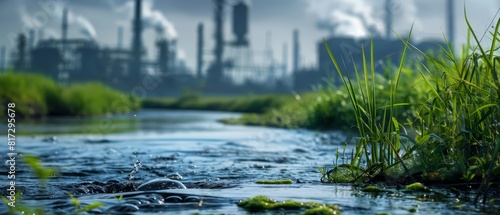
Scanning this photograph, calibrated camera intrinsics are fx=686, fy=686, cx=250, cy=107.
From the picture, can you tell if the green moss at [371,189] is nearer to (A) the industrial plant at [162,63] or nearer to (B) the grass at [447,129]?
(B) the grass at [447,129]

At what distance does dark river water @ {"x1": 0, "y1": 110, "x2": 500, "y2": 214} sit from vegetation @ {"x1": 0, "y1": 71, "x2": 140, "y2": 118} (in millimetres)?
8069

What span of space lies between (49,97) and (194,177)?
1700 cm

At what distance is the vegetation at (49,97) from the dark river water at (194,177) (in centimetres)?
807

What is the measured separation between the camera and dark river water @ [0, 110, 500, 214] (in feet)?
10.8

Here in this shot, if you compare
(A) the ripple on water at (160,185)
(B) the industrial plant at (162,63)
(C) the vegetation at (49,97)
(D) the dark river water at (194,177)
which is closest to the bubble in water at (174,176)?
(D) the dark river water at (194,177)

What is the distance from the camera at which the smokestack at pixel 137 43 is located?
219 ft

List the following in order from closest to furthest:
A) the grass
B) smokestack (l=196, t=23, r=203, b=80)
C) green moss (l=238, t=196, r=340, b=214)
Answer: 1. green moss (l=238, t=196, r=340, b=214)
2. the grass
3. smokestack (l=196, t=23, r=203, b=80)

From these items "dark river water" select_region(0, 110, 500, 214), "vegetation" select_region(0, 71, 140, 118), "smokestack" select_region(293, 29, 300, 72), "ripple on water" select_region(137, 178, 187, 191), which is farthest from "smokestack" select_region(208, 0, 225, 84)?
"ripple on water" select_region(137, 178, 187, 191)

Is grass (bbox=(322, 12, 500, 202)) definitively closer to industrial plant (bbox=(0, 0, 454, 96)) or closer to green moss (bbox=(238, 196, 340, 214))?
green moss (bbox=(238, 196, 340, 214))

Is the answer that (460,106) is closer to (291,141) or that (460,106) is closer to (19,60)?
(291,141)

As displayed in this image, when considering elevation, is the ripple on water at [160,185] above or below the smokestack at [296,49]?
below

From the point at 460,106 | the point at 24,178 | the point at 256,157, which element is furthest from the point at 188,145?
the point at 460,106

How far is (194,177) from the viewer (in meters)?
5.15

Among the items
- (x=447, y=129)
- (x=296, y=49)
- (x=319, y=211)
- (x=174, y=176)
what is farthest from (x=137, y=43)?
(x=319, y=211)
